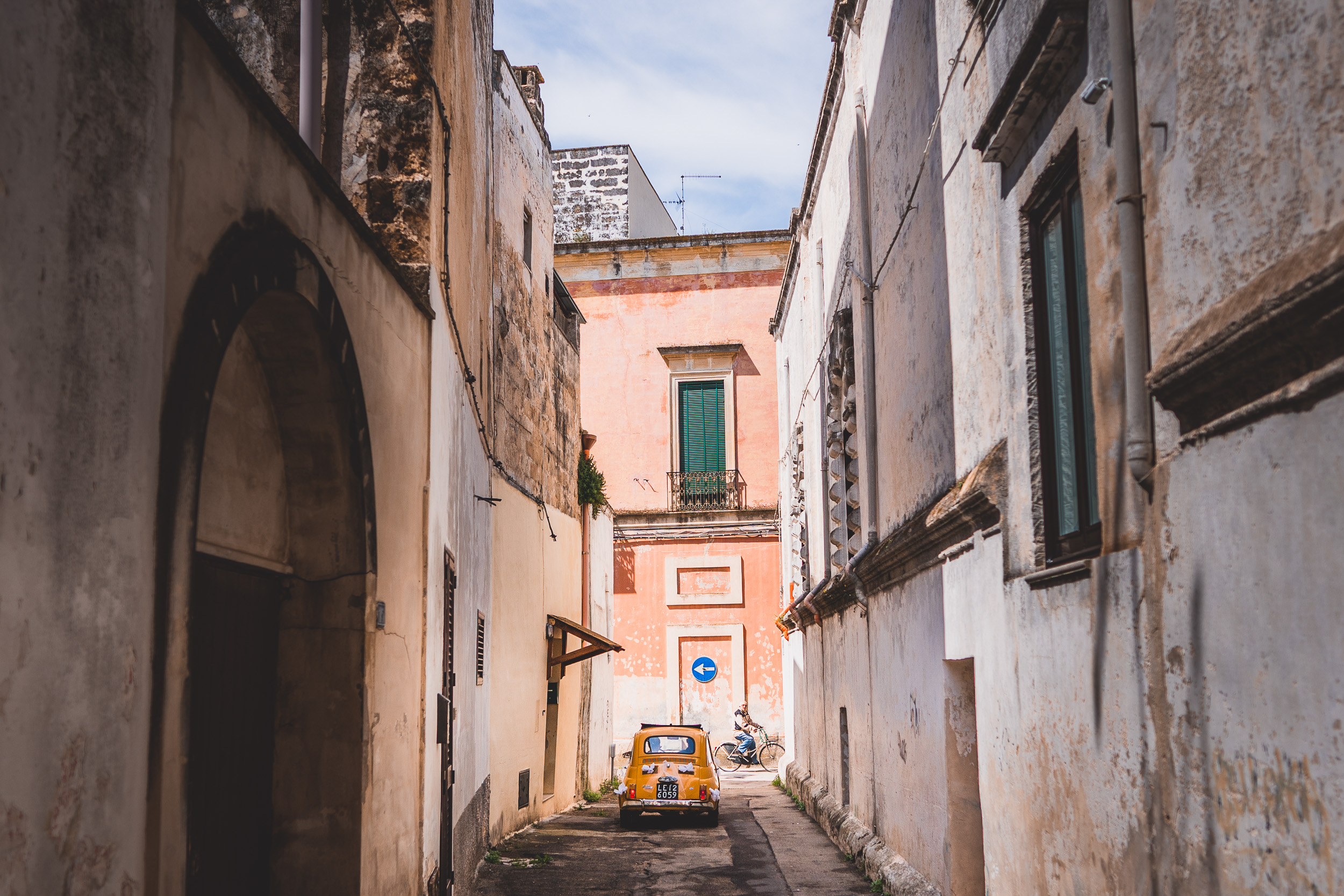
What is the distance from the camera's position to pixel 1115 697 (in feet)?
15.1

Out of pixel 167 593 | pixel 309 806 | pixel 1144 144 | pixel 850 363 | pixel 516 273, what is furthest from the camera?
pixel 516 273

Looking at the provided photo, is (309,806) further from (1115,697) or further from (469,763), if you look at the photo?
(469,763)

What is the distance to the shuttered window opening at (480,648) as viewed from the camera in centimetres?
1160

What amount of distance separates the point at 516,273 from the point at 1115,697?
12216 mm

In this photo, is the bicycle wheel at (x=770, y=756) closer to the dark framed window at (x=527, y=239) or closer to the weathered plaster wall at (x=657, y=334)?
the weathered plaster wall at (x=657, y=334)

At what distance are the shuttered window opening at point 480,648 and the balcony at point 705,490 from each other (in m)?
16.8

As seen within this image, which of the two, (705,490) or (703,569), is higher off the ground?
(705,490)

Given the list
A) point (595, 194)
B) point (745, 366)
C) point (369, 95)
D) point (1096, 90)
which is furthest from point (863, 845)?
point (595, 194)

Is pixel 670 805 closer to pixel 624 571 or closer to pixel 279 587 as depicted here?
pixel 279 587

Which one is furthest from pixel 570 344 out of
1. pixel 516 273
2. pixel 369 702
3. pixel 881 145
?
pixel 369 702

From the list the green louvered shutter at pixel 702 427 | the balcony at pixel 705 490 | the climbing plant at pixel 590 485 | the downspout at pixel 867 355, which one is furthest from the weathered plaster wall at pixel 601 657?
the downspout at pixel 867 355

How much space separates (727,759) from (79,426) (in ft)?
84.0

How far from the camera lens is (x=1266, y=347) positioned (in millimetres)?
3242

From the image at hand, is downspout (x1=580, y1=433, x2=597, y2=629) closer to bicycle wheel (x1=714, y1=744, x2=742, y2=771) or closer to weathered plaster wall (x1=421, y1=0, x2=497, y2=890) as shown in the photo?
bicycle wheel (x1=714, y1=744, x2=742, y2=771)
